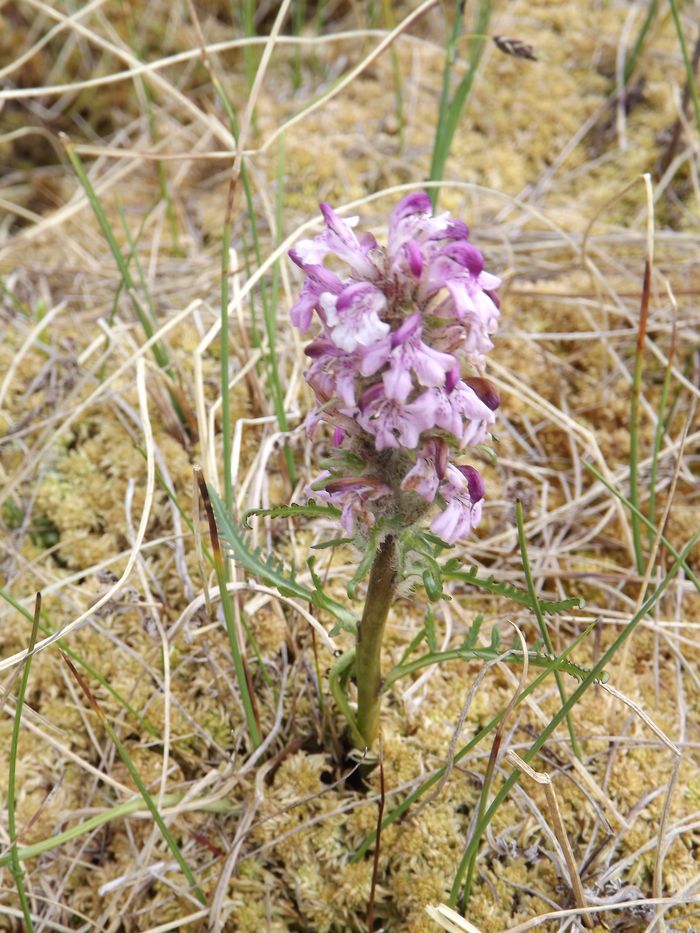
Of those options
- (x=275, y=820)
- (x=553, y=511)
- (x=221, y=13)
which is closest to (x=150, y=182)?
(x=221, y=13)

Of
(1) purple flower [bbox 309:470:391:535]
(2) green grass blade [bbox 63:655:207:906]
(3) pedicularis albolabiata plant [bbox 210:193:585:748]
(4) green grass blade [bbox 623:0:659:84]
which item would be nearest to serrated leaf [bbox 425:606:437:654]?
(3) pedicularis albolabiata plant [bbox 210:193:585:748]

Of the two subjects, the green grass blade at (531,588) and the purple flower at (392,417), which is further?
the green grass blade at (531,588)

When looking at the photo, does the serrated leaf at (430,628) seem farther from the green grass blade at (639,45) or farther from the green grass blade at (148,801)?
the green grass blade at (639,45)

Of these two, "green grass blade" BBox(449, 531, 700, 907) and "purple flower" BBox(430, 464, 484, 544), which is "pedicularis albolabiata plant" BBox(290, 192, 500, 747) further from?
"green grass blade" BBox(449, 531, 700, 907)

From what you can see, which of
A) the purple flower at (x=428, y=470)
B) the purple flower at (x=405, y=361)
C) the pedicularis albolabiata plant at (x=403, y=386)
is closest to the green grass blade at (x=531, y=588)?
the pedicularis albolabiata plant at (x=403, y=386)

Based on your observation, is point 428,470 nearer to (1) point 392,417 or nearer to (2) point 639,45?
(1) point 392,417

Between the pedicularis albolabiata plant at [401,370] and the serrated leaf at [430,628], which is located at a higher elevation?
the pedicularis albolabiata plant at [401,370]

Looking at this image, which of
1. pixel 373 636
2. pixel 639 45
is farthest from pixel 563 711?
pixel 639 45

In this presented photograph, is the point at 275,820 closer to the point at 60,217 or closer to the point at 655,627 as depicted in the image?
the point at 655,627
